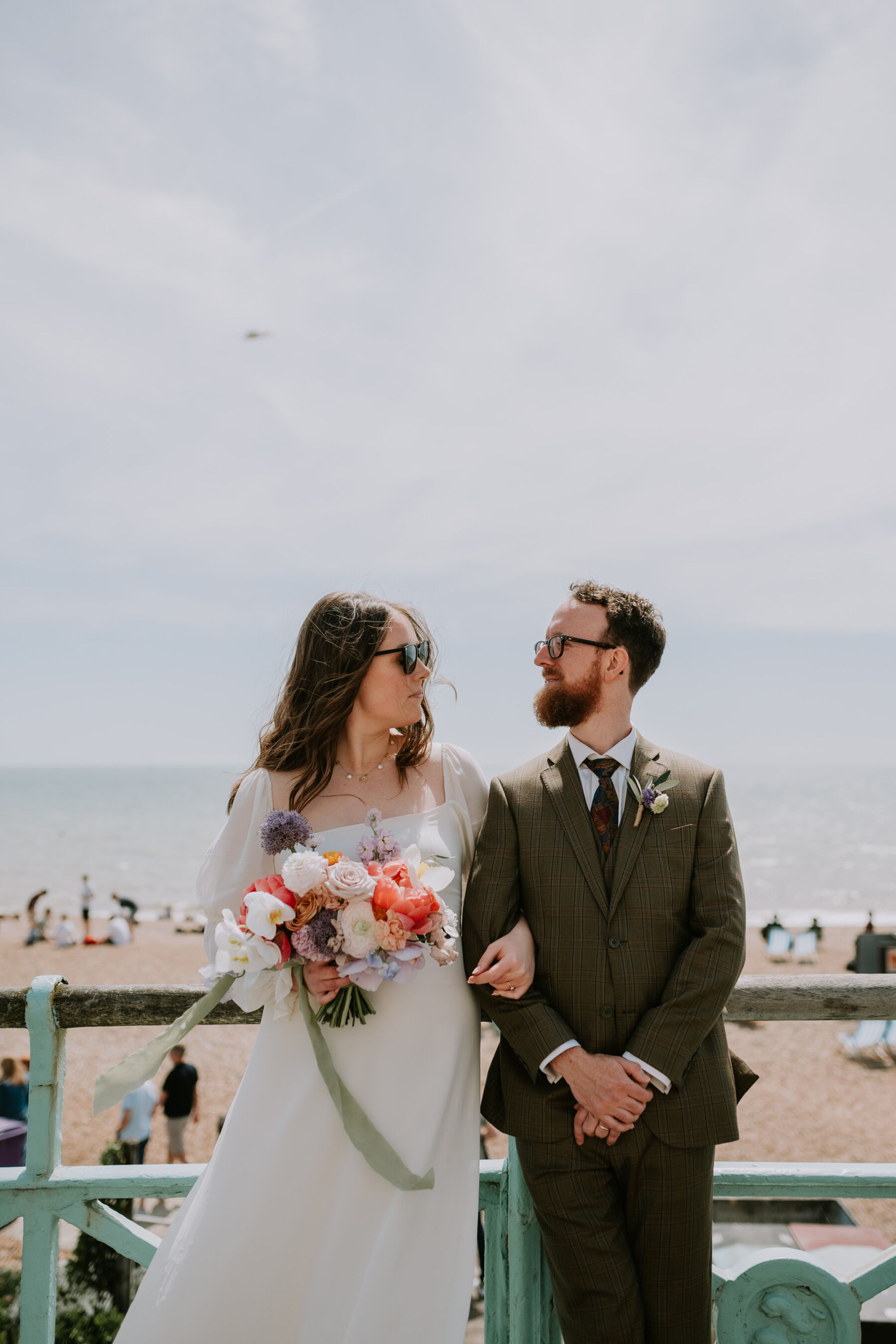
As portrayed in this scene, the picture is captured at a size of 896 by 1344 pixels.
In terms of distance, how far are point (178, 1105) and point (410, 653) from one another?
937cm

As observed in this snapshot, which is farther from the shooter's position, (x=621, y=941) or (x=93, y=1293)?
(x=93, y=1293)

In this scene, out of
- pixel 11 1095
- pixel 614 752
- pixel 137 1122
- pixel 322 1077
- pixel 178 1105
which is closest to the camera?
pixel 322 1077

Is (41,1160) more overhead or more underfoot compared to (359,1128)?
more underfoot

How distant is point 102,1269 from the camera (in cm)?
588

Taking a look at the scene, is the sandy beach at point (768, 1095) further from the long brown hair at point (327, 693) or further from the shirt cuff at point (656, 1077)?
the long brown hair at point (327, 693)

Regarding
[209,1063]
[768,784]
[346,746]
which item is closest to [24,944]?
[209,1063]

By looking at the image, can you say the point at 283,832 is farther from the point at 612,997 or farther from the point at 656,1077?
the point at 656,1077

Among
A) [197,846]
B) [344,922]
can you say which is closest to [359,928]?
[344,922]

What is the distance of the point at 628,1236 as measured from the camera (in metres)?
2.35

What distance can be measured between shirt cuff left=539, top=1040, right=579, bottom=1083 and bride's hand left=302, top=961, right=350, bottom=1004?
0.57 meters

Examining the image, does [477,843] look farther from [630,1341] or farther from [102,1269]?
[102,1269]

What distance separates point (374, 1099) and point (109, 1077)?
731mm

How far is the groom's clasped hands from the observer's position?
229cm

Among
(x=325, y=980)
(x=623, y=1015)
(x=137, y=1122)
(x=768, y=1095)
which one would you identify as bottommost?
(x=768, y=1095)
